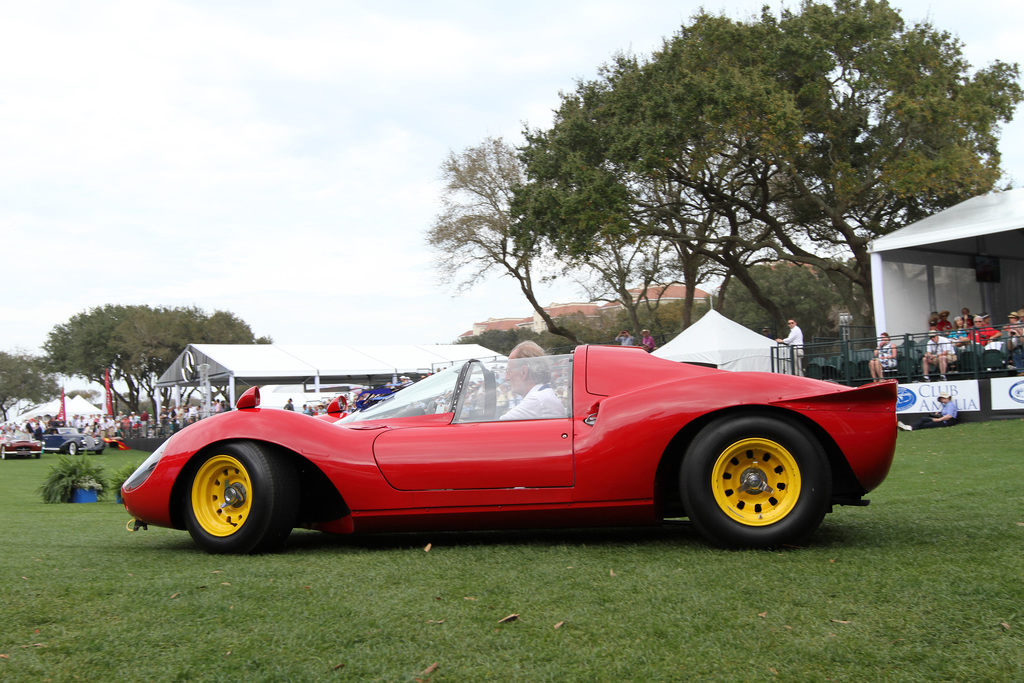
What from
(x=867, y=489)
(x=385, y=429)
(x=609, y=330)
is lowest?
(x=867, y=489)

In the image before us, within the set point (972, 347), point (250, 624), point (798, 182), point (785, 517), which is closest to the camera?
point (250, 624)

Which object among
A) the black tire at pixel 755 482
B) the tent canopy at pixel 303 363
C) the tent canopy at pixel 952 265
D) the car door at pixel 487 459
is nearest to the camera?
the black tire at pixel 755 482

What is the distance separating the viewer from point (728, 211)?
26891mm

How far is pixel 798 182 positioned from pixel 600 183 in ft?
18.9

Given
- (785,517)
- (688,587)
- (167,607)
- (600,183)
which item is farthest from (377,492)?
(600,183)

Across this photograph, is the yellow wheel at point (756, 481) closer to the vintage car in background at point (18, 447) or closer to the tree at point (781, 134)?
the tree at point (781, 134)

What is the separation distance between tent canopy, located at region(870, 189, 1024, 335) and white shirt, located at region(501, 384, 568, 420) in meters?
16.5

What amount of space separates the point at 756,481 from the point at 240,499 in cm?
283

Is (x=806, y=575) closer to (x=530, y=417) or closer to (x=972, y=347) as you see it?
(x=530, y=417)

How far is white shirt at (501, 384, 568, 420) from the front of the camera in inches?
181

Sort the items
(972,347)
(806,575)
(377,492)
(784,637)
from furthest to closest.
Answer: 1. (972,347)
2. (377,492)
3. (806,575)
4. (784,637)

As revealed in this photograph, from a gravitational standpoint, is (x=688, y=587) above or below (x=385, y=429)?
below

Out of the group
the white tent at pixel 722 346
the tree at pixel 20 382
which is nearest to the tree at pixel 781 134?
the white tent at pixel 722 346

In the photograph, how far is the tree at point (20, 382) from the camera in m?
74.2
